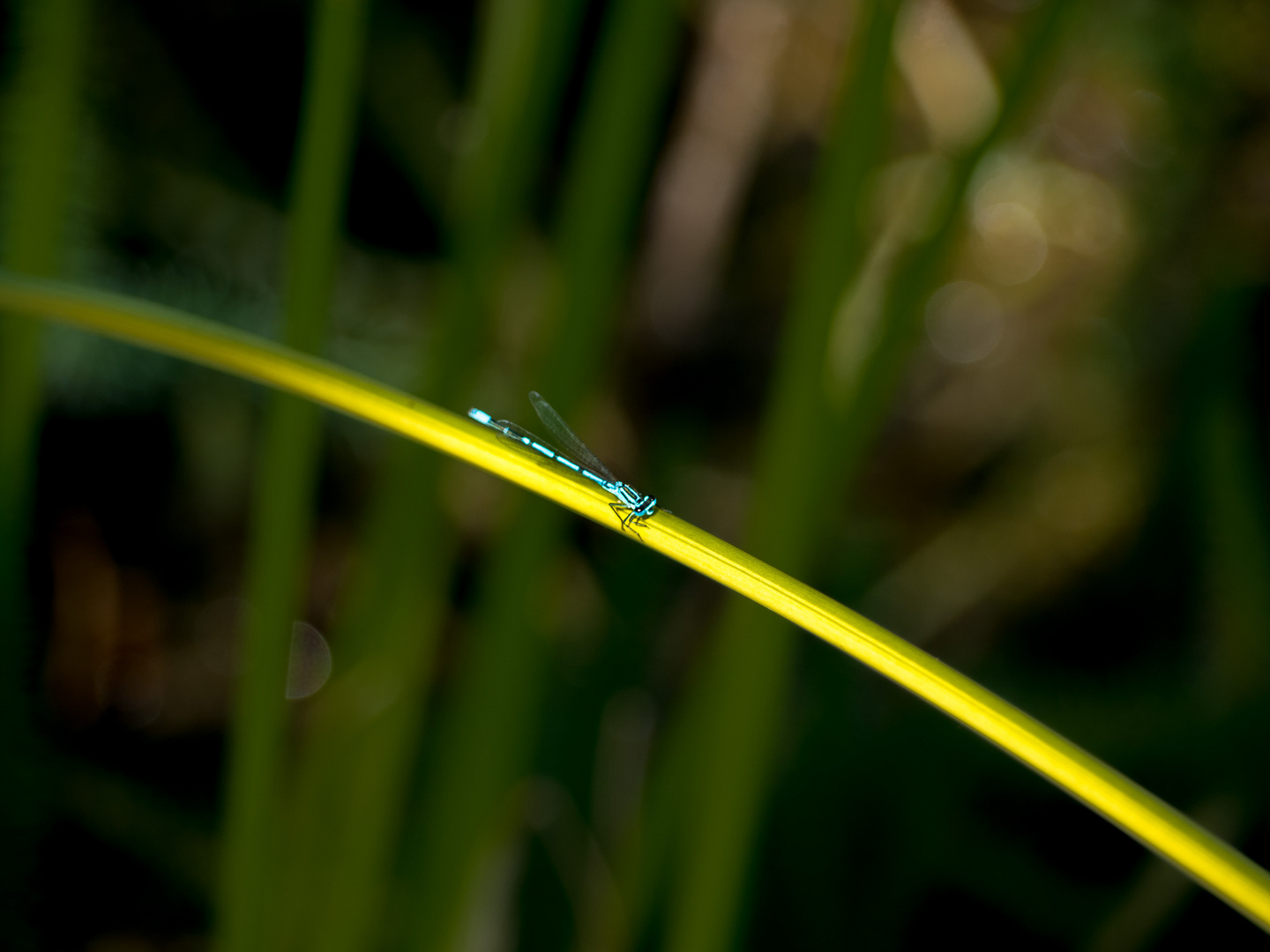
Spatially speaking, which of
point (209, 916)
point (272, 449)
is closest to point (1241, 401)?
point (272, 449)

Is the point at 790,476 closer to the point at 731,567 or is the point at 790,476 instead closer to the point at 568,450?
the point at 731,567

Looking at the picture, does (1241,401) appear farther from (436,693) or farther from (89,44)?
(89,44)

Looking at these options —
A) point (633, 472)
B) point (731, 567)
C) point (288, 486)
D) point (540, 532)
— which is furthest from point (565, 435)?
point (633, 472)

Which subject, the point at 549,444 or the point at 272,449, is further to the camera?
the point at 549,444

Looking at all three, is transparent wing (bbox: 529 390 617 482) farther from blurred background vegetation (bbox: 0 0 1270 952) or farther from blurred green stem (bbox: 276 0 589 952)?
blurred green stem (bbox: 276 0 589 952)

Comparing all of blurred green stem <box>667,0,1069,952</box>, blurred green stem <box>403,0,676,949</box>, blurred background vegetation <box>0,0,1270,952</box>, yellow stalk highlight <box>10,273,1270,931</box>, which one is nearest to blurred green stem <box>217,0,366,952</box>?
blurred background vegetation <box>0,0,1270,952</box>

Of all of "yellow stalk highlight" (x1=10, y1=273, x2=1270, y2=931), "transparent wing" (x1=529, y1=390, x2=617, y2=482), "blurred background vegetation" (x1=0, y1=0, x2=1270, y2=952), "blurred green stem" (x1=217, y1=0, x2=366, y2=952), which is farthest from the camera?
"transparent wing" (x1=529, y1=390, x2=617, y2=482)
